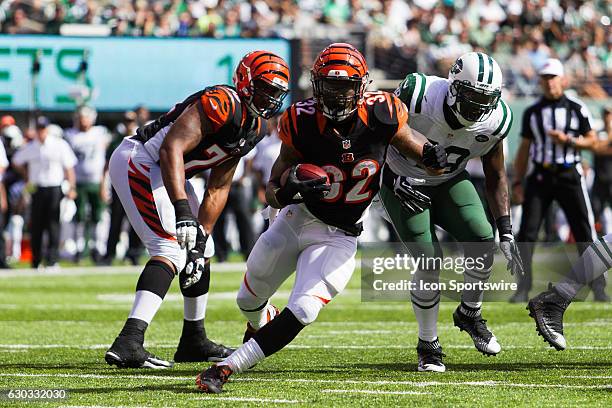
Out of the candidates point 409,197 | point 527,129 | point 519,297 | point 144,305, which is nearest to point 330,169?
point 409,197

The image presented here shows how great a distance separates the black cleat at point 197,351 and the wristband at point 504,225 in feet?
5.09

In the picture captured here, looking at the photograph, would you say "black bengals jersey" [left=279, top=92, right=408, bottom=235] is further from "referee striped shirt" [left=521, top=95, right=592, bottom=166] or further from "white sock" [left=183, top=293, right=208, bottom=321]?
"referee striped shirt" [left=521, top=95, right=592, bottom=166]

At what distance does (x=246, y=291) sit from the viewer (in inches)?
229

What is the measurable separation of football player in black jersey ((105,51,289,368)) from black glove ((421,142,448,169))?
0.94 meters

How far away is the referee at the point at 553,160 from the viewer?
9312mm

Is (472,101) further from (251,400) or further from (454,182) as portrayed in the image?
(251,400)

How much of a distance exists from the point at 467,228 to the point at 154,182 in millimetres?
1630

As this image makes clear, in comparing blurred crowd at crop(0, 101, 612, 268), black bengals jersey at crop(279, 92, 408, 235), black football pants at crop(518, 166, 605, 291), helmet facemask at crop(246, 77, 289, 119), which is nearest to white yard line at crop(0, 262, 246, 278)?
blurred crowd at crop(0, 101, 612, 268)

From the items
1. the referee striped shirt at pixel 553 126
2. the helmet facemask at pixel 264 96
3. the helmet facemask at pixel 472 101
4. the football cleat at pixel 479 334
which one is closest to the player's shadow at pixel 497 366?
the football cleat at pixel 479 334

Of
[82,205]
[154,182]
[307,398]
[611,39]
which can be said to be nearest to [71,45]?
[82,205]

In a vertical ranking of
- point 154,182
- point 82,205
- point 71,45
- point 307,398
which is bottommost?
point 82,205

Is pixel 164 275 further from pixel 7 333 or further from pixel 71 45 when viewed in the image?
pixel 71 45

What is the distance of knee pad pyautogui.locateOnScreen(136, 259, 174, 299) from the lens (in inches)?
235

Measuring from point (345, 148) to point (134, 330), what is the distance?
1.41 metres
